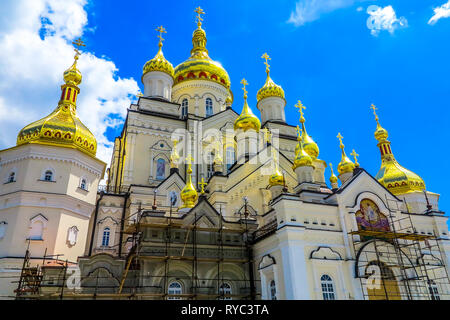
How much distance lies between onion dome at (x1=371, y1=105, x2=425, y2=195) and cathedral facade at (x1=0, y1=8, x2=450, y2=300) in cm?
22

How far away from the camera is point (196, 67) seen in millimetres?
31062

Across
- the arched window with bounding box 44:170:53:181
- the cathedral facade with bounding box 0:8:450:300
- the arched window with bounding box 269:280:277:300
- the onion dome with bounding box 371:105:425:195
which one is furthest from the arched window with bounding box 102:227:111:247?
the onion dome with bounding box 371:105:425:195

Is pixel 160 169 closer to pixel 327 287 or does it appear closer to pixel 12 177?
pixel 12 177

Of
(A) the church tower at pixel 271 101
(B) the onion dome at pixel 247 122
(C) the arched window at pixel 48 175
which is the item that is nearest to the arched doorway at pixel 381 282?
(B) the onion dome at pixel 247 122

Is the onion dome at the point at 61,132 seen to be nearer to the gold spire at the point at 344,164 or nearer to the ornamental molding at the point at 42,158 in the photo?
the ornamental molding at the point at 42,158

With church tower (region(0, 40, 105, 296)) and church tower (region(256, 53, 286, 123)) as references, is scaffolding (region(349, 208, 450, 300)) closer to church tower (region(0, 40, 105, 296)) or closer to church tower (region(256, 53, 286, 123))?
church tower (region(0, 40, 105, 296))

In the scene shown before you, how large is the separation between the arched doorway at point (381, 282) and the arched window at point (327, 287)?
5.03 feet

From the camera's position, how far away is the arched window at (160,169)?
24231mm

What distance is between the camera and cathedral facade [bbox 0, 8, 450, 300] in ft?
45.5

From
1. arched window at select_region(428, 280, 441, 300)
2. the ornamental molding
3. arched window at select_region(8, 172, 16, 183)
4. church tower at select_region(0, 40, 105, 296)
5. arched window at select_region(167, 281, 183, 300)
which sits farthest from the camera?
the ornamental molding

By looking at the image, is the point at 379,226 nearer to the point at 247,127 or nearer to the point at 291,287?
the point at 291,287

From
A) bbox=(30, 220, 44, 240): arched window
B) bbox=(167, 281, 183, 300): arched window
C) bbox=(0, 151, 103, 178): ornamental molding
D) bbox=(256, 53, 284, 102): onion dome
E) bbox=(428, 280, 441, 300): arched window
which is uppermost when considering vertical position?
bbox=(256, 53, 284, 102): onion dome

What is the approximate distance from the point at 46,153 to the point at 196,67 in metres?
16.3

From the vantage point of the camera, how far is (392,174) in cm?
2559
